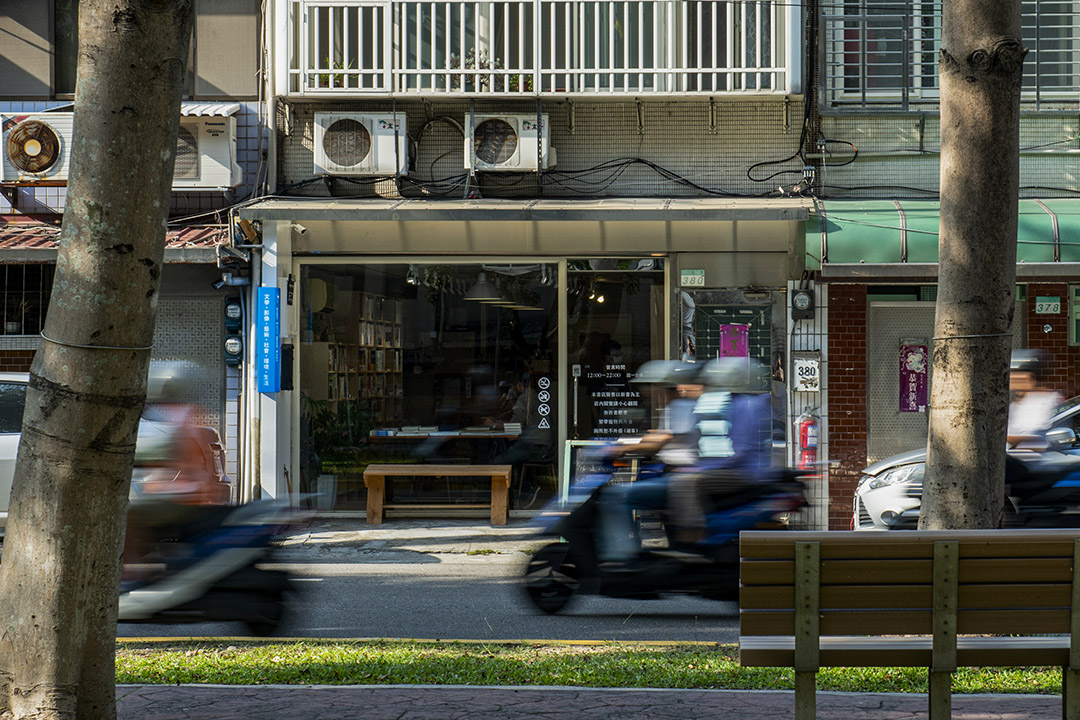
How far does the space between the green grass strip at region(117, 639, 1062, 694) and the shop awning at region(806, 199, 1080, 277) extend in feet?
19.2

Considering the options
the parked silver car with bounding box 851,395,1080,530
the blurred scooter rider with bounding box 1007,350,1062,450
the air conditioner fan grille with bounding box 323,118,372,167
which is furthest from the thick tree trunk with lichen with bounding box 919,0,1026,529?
the air conditioner fan grille with bounding box 323,118,372,167

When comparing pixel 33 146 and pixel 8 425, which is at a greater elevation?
pixel 33 146

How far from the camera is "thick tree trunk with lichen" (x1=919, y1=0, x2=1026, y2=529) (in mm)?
6172

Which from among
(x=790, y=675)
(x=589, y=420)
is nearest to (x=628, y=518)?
(x=790, y=675)

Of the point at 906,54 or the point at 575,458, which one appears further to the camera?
the point at 575,458

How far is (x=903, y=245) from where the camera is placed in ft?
37.9

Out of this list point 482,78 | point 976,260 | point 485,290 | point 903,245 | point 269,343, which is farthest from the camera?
point 485,290

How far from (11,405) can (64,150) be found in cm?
429

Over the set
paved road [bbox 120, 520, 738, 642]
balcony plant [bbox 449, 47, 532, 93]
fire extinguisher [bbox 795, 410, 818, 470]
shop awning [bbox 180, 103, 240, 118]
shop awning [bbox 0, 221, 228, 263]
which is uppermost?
balcony plant [bbox 449, 47, 532, 93]

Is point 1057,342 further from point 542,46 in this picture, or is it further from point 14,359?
point 14,359

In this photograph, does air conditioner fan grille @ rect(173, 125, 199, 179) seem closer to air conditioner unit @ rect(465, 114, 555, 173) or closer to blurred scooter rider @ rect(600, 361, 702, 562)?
air conditioner unit @ rect(465, 114, 555, 173)

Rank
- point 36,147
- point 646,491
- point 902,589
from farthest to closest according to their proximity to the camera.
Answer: point 36,147
point 646,491
point 902,589

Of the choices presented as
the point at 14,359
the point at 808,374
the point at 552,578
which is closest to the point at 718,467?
the point at 552,578

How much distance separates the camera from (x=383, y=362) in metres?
13.6
